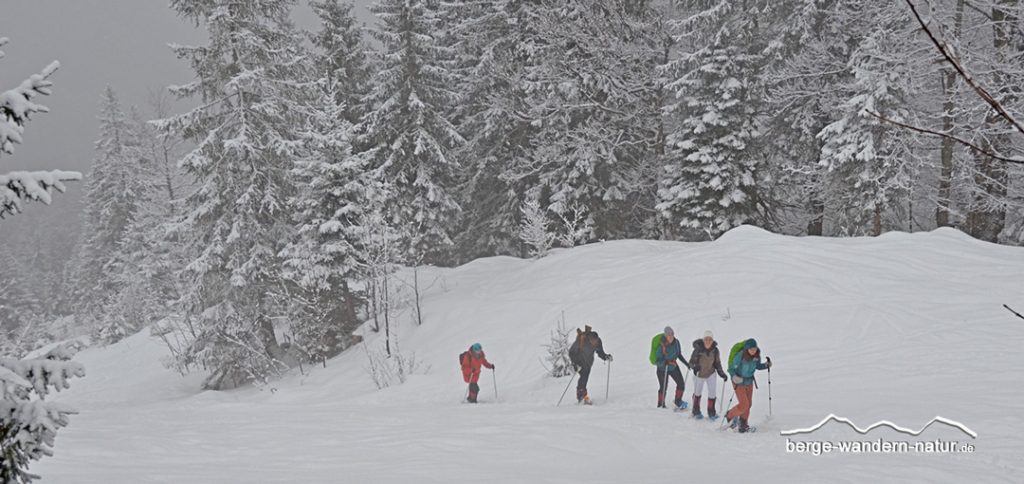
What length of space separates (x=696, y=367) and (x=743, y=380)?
120 centimetres

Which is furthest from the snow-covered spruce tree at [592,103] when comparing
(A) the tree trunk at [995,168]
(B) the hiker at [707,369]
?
(B) the hiker at [707,369]

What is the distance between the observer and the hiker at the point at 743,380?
888cm

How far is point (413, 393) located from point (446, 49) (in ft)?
56.7

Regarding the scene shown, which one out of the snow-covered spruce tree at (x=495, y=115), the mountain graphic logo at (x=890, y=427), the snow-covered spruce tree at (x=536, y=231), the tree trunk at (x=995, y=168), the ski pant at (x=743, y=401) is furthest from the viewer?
the snow-covered spruce tree at (x=495, y=115)

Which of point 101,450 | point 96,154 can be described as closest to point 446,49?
point 101,450

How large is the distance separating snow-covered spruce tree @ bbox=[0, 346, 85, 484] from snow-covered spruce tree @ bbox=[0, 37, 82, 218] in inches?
28.7

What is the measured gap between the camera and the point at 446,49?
26.9 metres

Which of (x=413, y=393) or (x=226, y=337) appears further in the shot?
(x=226, y=337)

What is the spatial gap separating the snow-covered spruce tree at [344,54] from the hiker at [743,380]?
18.7 meters

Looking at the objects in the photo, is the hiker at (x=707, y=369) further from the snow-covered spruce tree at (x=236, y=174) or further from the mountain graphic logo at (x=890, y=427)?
the snow-covered spruce tree at (x=236, y=174)

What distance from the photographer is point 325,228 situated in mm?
17844

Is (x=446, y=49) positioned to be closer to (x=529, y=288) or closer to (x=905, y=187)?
(x=529, y=288)

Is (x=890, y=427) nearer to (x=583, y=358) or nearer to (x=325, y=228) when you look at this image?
(x=583, y=358)

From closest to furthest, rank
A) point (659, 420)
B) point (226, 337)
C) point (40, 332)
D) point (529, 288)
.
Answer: point (659, 420) < point (226, 337) < point (529, 288) < point (40, 332)
